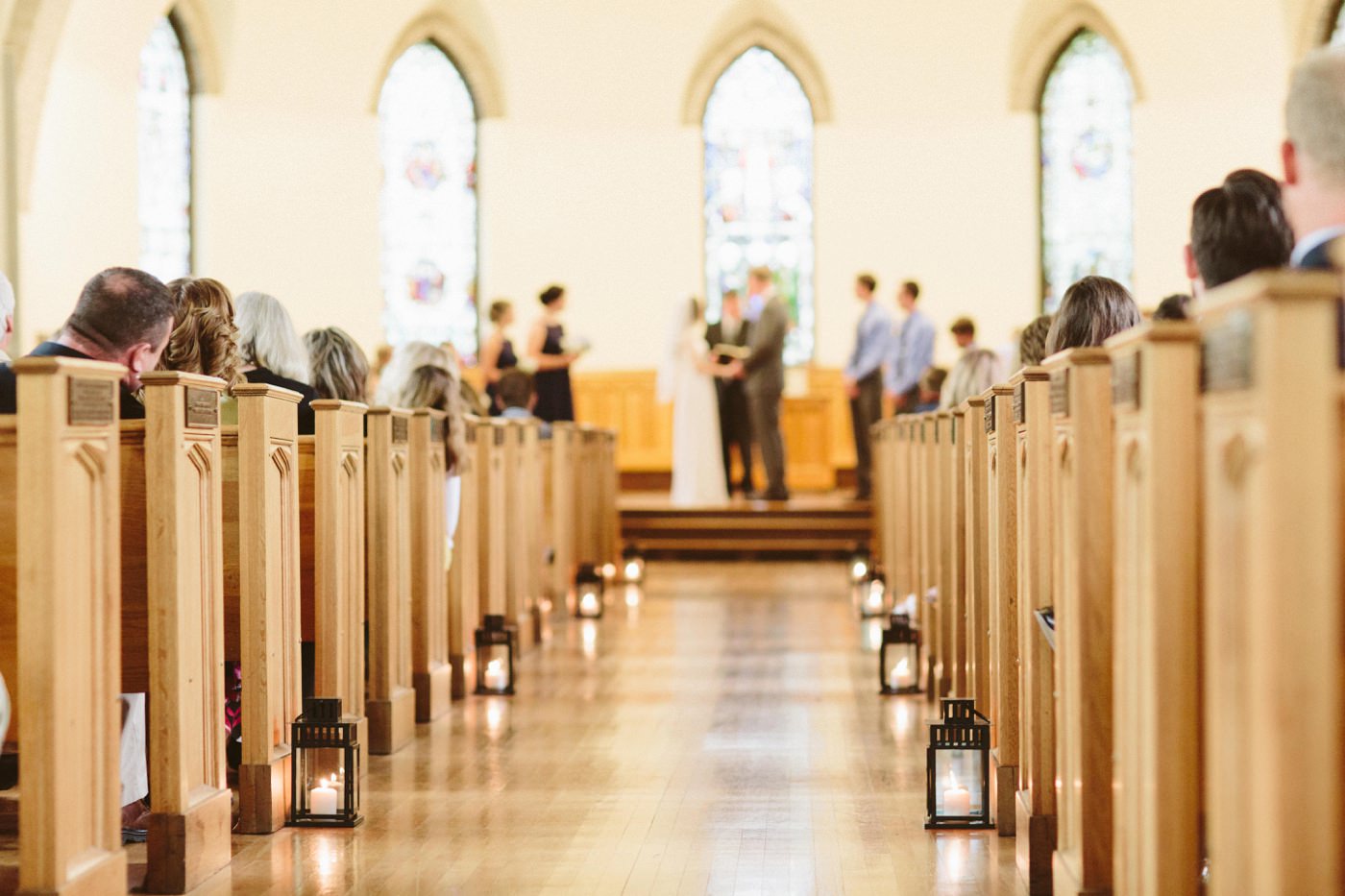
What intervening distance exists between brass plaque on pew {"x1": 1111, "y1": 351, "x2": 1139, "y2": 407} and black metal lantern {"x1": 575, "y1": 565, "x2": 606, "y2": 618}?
6.12m

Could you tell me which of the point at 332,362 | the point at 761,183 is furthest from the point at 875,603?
the point at 761,183

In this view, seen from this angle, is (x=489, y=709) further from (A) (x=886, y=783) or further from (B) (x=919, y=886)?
(B) (x=919, y=886)

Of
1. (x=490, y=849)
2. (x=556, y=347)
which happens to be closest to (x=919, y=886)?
(x=490, y=849)

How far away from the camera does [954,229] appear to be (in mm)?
15703

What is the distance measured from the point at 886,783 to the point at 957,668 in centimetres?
73

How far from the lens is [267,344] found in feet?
15.6

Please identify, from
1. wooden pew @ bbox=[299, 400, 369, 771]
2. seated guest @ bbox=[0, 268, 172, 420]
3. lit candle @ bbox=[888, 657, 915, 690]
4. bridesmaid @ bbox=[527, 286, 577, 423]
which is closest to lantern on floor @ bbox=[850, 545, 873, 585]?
bridesmaid @ bbox=[527, 286, 577, 423]

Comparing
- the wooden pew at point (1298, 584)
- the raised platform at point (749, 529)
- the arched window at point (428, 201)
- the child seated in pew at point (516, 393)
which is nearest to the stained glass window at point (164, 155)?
the arched window at point (428, 201)

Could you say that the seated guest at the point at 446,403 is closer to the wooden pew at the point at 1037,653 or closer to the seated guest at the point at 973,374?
the seated guest at the point at 973,374

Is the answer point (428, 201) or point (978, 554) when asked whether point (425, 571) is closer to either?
point (978, 554)

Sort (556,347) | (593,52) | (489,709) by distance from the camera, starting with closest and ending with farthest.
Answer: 1. (489,709)
2. (556,347)
3. (593,52)

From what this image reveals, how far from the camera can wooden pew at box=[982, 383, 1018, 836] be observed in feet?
12.4

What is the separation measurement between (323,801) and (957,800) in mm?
1540

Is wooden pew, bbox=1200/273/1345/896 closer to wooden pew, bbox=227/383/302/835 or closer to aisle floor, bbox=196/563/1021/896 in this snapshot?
aisle floor, bbox=196/563/1021/896
